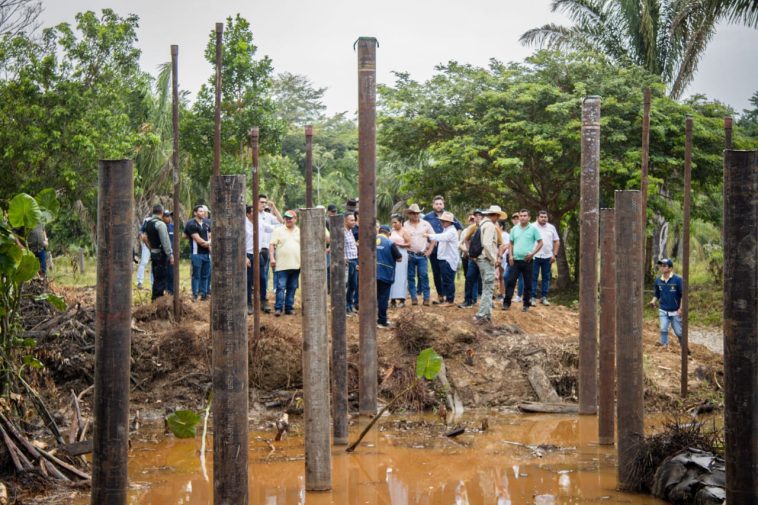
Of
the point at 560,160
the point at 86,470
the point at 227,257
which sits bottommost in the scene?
the point at 86,470

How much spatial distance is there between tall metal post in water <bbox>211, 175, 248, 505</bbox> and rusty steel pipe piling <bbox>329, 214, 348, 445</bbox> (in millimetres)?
3075

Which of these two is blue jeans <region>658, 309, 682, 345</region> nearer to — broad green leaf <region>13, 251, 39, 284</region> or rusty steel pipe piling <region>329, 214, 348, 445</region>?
rusty steel pipe piling <region>329, 214, 348, 445</region>

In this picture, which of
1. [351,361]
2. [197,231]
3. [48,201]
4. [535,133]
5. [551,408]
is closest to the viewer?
[48,201]

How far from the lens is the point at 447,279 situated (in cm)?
1521

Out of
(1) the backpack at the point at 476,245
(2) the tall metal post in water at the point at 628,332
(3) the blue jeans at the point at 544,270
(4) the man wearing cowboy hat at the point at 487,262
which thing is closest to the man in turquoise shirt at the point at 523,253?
(3) the blue jeans at the point at 544,270

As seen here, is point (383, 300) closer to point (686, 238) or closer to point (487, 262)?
point (487, 262)

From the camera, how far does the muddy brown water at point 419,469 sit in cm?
812

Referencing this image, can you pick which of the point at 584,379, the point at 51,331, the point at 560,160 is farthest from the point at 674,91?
the point at 51,331

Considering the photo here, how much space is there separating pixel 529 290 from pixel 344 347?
663 centimetres

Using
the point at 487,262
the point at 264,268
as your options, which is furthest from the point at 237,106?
the point at 487,262

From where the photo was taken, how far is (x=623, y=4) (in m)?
26.4

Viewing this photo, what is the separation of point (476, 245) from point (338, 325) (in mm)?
5116

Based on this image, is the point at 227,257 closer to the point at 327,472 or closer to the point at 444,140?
the point at 327,472

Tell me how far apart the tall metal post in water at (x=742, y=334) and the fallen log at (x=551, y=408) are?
602 centimetres
